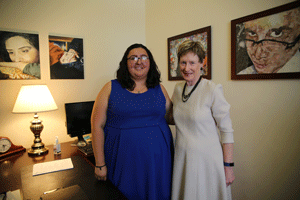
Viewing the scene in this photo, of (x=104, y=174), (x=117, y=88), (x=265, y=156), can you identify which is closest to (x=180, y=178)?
(x=104, y=174)

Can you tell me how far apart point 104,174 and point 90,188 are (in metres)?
0.15

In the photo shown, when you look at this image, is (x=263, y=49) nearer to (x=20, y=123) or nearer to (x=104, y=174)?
(x=104, y=174)

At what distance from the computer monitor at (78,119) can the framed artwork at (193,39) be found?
1126 millimetres

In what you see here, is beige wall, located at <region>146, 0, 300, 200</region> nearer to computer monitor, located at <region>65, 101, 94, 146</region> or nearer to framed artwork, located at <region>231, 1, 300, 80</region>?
framed artwork, located at <region>231, 1, 300, 80</region>

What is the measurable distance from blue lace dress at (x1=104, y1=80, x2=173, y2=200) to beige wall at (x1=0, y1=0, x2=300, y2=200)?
0.88 m

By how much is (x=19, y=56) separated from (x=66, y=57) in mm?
457

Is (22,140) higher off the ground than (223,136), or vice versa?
(223,136)

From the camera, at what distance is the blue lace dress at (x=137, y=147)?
4.17 feet

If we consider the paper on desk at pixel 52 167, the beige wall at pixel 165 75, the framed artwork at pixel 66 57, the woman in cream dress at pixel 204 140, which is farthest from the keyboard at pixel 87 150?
the woman in cream dress at pixel 204 140

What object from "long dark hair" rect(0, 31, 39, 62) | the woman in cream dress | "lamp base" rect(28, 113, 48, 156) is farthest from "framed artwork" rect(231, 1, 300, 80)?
"long dark hair" rect(0, 31, 39, 62)

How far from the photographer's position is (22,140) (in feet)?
6.68

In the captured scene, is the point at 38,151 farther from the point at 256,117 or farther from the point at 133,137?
the point at 256,117

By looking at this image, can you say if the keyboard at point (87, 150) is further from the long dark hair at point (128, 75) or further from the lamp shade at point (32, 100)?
the long dark hair at point (128, 75)

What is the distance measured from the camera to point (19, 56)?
6.35 ft
